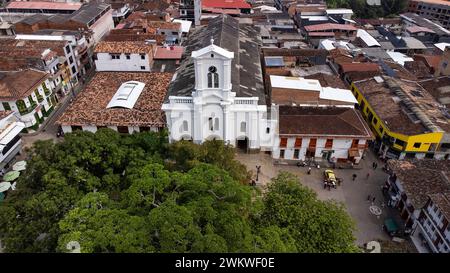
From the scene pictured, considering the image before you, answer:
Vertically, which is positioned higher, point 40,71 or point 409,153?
point 40,71

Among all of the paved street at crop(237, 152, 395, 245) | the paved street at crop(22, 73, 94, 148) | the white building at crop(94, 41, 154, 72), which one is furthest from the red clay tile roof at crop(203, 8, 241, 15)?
the paved street at crop(237, 152, 395, 245)

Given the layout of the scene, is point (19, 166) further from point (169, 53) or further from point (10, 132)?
point (169, 53)

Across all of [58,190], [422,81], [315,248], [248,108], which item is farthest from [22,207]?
[422,81]

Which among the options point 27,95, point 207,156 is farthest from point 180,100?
point 27,95

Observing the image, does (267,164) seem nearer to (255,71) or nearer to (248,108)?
(248,108)

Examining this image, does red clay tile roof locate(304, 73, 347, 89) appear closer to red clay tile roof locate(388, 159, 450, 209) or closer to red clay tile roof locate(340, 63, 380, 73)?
red clay tile roof locate(340, 63, 380, 73)

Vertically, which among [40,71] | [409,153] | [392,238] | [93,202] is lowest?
[392,238]
